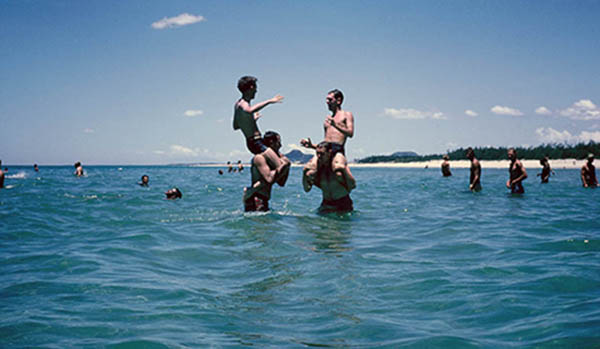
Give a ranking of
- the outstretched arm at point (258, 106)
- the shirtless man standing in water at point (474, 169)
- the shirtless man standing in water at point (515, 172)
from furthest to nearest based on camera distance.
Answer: the shirtless man standing in water at point (474, 169) → the shirtless man standing in water at point (515, 172) → the outstretched arm at point (258, 106)

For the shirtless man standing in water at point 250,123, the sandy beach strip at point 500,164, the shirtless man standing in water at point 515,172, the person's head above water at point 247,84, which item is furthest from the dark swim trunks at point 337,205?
the sandy beach strip at point 500,164

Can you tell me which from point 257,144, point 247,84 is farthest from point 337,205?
point 247,84

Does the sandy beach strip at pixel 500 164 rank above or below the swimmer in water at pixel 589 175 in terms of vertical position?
above

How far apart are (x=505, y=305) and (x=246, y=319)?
6.93 feet

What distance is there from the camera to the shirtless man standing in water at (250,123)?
941 cm

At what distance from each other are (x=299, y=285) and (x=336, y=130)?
549 cm

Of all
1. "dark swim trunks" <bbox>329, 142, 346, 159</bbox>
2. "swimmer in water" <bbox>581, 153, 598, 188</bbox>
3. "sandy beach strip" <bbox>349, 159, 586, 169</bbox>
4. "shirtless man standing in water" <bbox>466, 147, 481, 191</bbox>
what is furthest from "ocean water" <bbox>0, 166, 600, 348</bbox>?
"sandy beach strip" <bbox>349, 159, 586, 169</bbox>

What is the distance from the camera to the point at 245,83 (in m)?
9.51

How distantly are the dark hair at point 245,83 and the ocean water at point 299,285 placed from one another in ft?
9.01

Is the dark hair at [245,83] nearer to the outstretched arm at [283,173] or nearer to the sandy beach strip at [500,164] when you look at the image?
the outstretched arm at [283,173]

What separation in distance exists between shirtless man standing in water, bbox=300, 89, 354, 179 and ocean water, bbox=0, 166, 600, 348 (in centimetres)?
160

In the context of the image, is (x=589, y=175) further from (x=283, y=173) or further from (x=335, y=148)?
(x=283, y=173)

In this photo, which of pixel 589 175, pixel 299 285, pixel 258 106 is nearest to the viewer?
pixel 299 285

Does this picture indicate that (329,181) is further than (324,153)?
Yes
